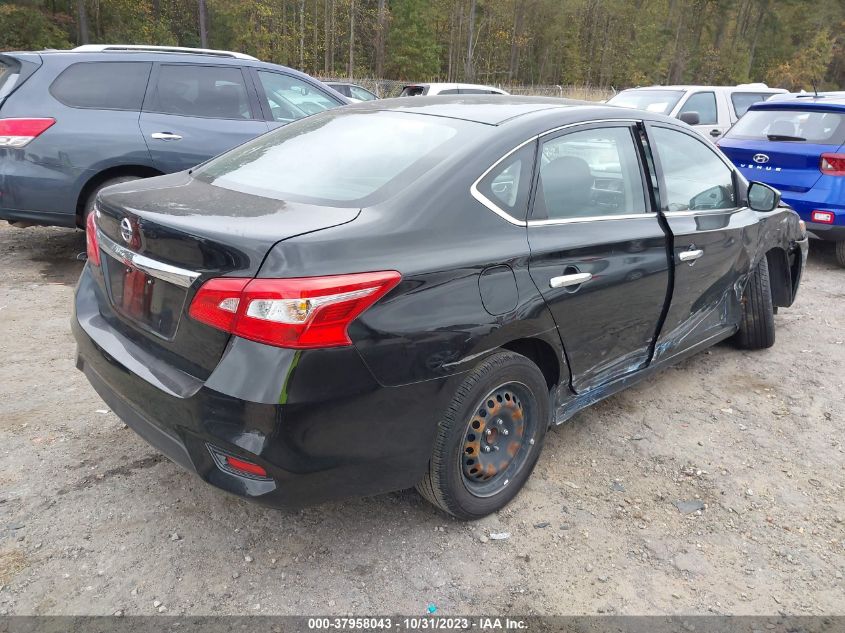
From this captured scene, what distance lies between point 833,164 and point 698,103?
4.33m

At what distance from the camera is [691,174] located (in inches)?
141

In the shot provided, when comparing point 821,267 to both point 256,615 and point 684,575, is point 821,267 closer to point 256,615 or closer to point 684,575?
point 684,575

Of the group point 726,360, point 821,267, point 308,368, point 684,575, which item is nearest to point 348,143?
point 308,368

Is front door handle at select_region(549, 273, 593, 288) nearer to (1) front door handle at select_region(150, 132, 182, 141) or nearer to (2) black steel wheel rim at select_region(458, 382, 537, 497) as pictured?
(2) black steel wheel rim at select_region(458, 382, 537, 497)

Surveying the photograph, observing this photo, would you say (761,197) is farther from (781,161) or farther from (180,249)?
(180,249)

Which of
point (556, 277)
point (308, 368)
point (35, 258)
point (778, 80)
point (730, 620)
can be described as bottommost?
point (730, 620)

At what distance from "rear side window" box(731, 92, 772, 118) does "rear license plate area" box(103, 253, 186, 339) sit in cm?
1077

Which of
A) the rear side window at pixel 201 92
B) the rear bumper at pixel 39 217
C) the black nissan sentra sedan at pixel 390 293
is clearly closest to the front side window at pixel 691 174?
the black nissan sentra sedan at pixel 390 293

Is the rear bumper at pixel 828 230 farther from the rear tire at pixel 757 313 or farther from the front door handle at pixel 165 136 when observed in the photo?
the front door handle at pixel 165 136

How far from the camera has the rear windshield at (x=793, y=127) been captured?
254 inches

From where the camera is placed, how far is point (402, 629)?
2.12 metres

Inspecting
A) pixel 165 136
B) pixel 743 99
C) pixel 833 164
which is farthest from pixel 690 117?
pixel 165 136

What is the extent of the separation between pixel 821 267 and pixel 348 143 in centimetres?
636

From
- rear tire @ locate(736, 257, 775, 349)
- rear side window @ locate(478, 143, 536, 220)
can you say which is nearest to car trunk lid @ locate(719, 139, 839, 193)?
rear tire @ locate(736, 257, 775, 349)
